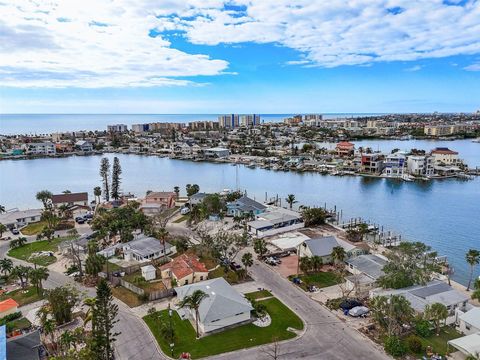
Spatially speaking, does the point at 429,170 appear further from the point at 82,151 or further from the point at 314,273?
the point at 82,151

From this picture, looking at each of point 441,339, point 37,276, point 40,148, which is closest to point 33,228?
point 37,276

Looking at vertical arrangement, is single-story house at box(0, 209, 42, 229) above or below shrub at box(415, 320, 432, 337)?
below

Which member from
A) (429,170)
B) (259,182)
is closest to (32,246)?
(259,182)

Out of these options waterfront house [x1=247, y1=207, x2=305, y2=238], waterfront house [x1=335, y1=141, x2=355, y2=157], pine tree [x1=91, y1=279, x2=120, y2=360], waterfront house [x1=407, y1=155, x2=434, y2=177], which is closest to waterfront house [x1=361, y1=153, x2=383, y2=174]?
waterfront house [x1=407, y1=155, x2=434, y2=177]

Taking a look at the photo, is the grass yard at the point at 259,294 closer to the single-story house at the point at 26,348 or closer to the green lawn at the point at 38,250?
the single-story house at the point at 26,348

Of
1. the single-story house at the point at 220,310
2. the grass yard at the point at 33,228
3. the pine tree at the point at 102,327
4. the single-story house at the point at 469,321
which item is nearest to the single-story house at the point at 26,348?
the pine tree at the point at 102,327

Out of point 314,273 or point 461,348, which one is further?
point 314,273

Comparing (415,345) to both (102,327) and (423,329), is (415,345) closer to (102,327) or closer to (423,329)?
(423,329)

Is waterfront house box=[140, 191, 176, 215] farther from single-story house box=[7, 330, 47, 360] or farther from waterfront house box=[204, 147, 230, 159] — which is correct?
Answer: waterfront house box=[204, 147, 230, 159]
